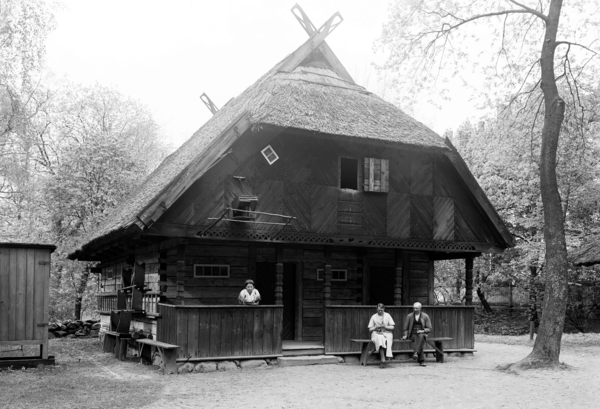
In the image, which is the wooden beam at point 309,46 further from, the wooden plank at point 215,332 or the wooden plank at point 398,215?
the wooden plank at point 215,332

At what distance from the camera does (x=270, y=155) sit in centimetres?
1655

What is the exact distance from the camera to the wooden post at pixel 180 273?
15.8m

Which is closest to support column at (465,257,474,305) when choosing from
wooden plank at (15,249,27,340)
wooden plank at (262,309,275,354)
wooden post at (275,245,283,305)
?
wooden post at (275,245,283,305)

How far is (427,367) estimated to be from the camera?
1614 centimetres

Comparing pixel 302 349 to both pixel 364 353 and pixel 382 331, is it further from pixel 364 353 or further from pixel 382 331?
pixel 382 331

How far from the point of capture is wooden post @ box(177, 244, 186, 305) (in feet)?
51.9

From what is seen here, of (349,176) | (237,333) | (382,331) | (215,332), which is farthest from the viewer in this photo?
(349,176)

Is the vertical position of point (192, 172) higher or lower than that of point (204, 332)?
higher

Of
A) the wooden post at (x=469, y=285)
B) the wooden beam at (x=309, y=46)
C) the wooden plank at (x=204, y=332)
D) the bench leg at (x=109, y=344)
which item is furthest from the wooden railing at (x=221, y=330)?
the wooden beam at (x=309, y=46)

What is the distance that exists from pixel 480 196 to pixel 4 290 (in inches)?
505

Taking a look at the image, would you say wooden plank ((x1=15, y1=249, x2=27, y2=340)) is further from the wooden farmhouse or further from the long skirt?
the long skirt

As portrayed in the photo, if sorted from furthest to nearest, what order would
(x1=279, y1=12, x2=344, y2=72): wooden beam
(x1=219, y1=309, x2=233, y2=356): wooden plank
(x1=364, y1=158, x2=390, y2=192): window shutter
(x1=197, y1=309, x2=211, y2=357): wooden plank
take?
(x1=279, y1=12, x2=344, y2=72): wooden beam → (x1=364, y1=158, x2=390, y2=192): window shutter → (x1=219, y1=309, x2=233, y2=356): wooden plank → (x1=197, y1=309, x2=211, y2=357): wooden plank

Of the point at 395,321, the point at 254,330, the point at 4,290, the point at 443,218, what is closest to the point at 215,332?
the point at 254,330

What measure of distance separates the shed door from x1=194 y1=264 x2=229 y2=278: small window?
370cm
